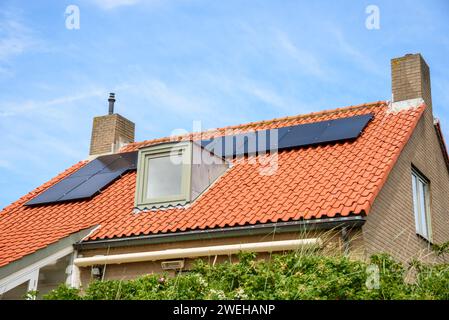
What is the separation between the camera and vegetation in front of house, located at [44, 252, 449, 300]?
841 cm

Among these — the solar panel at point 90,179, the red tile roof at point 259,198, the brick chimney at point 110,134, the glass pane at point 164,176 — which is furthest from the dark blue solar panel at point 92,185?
the brick chimney at point 110,134

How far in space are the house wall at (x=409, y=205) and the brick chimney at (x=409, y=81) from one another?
570 mm

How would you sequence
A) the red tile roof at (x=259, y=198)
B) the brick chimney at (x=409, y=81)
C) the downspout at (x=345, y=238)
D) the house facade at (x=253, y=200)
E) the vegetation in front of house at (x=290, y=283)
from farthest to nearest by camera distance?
the brick chimney at (x=409, y=81) < the red tile roof at (x=259, y=198) < the house facade at (x=253, y=200) < the downspout at (x=345, y=238) < the vegetation in front of house at (x=290, y=283)

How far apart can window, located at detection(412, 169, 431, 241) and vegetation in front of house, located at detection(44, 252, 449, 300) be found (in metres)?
5.05

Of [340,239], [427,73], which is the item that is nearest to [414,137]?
[427,73]

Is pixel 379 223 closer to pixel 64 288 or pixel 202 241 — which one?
pixel 202 241

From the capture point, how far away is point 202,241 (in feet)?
42.3

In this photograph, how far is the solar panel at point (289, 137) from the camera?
15.2m

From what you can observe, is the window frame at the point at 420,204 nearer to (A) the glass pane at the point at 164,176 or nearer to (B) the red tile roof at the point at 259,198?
(B) the red tile roof at the point at 259,198

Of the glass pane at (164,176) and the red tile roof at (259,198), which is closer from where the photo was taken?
the red tile roof at (259,198)

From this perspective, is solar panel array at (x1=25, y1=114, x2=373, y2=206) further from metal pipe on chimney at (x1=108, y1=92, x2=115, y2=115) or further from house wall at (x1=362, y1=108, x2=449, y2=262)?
metal pipe on chimney at (x1=108, y1=92, x2=115, y2=115)

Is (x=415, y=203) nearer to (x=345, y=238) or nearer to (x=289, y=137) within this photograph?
(x=289, y=137)

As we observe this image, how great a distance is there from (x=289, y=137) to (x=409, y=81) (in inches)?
139
